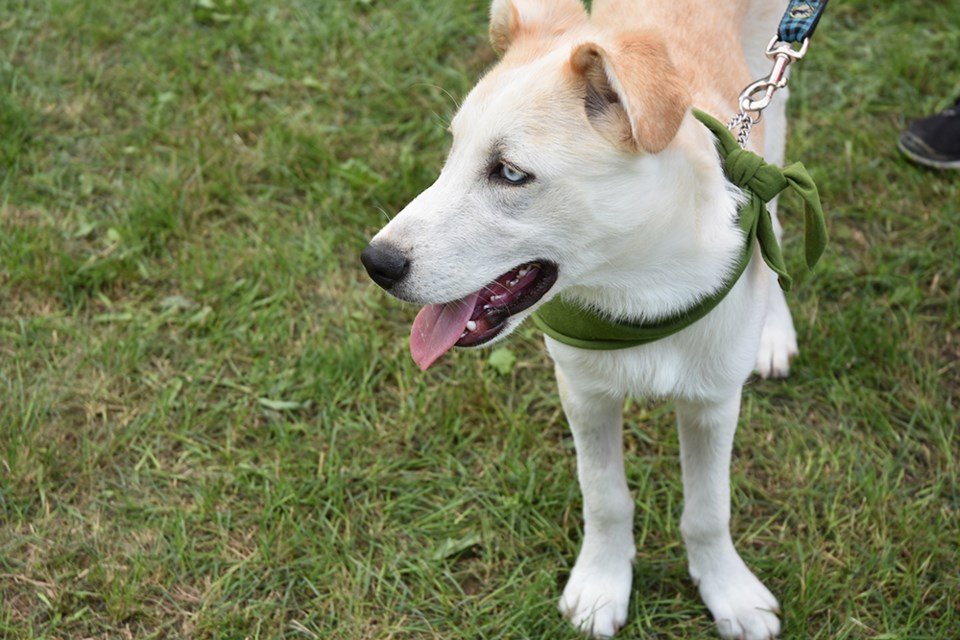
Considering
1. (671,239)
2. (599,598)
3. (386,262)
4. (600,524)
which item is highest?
(671,239)

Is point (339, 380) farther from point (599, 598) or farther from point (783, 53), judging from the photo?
point (783, 53)

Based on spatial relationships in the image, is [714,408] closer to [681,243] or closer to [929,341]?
[681,243]

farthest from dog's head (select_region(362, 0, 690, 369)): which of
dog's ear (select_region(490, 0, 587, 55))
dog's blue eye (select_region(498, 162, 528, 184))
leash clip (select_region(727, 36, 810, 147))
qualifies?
leash clip (select_region(727, 36, 810, 147))

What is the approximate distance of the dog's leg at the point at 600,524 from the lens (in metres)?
2.98

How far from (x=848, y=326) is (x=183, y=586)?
8.32 feet

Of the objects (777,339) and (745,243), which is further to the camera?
(777,339)

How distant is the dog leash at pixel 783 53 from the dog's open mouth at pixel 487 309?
0.75m

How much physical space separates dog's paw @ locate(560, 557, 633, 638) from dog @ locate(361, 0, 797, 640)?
315mm

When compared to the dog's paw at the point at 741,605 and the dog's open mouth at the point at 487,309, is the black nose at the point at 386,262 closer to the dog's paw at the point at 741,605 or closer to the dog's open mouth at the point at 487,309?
the dog's open mouth at the point at 487,309

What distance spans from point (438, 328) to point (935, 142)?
2983 millimetres

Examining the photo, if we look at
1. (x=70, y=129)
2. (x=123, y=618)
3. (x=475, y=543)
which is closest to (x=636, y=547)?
(x=475, y=543)

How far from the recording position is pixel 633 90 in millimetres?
2129

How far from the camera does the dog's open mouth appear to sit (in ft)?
8.04

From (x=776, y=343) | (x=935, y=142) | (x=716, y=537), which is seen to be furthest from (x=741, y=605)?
(x=935, y=142)
